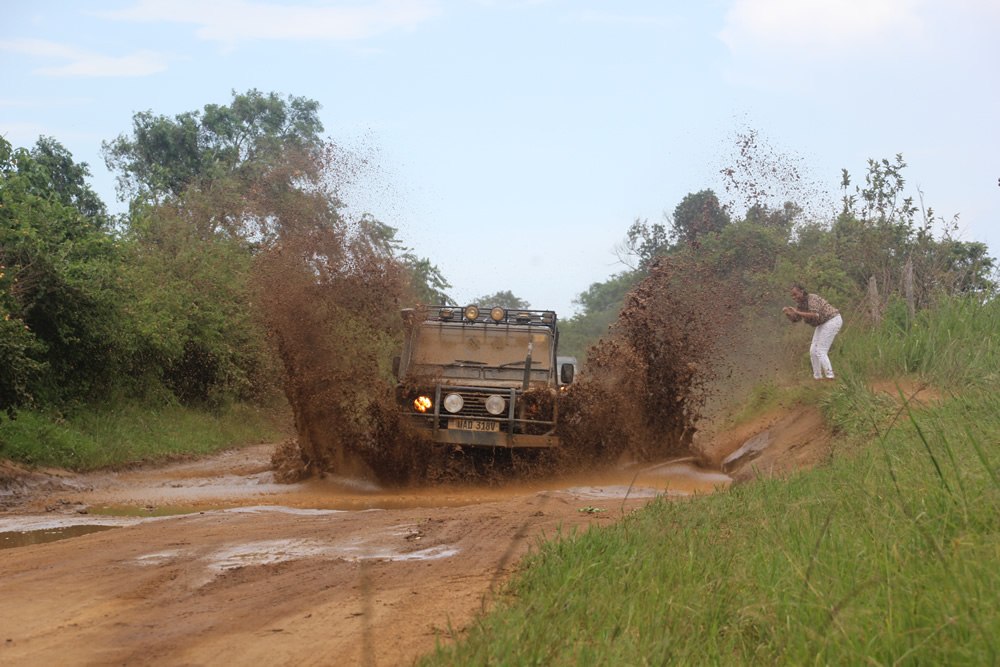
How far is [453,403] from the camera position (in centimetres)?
1073

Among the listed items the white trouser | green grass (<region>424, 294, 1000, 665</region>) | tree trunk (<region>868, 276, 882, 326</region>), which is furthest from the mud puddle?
tree trunk (<region>868, 276, 882, 326</region>)

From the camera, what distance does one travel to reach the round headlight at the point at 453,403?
10719mm

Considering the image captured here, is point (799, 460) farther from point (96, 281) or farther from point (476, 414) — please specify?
point (96, 281)

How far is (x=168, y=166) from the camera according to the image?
3566 centimetres

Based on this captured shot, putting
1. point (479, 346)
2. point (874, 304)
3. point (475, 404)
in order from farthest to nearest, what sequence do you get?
point (874, 304) < point (479, 346) < point (475, 404)

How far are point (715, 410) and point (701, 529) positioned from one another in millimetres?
13534

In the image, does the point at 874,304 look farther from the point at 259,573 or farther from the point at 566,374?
the point at 259,573

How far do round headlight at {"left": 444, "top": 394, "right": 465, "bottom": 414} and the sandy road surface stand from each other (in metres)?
1.07

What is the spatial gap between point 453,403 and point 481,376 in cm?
100

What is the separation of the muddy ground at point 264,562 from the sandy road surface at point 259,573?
14mm

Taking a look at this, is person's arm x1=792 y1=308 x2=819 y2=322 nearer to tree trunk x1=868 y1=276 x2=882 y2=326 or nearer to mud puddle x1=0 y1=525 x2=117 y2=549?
tree trunk x1=868 y1=276 x2=882 y2=326

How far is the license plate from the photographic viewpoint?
10.7 meters

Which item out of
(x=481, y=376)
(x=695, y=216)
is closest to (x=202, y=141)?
(x=695, y=216)

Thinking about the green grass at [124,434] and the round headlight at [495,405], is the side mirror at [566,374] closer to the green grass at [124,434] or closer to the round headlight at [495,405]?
the round headlight at [495,405]
